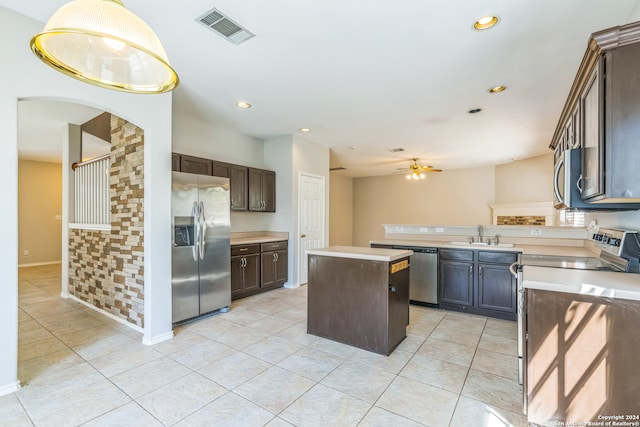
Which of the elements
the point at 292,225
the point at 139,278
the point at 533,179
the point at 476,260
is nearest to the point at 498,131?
the point at 476,260

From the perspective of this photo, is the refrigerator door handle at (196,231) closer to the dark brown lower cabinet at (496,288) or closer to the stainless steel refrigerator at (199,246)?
the stainless steel refrigerator at (199,246)

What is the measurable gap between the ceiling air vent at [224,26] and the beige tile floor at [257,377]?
278 centimetres

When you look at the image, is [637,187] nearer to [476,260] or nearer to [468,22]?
[468,22]

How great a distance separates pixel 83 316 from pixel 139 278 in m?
1.38

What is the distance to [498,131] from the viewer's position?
16.8 ft

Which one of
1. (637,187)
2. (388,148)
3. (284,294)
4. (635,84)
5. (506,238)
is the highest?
(388,148)

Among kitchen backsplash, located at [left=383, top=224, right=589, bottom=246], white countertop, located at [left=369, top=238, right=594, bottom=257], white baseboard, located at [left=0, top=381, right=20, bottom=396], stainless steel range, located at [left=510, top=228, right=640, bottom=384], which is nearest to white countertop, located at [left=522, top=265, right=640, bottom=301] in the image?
stainless steel range, located at [left=510, top=228, right=640, bottom=384]

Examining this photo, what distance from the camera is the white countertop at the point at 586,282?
1542 mm

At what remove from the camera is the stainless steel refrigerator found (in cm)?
342

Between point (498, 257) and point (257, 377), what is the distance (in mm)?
3089

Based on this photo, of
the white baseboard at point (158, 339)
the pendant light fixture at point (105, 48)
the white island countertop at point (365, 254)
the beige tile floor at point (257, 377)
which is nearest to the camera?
the pendant light fixture at point (105, 48)

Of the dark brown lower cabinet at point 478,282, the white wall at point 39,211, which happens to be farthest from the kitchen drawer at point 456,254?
the white wall at point 39,211

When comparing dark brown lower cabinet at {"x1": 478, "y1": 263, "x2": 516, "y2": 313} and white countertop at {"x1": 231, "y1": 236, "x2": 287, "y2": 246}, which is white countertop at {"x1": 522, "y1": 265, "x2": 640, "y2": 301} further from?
white countertop at {"x1": 231, "y1": 236, "x2": 287, "y2": 246}

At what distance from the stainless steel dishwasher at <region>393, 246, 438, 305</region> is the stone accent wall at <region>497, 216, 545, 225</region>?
5084mm
